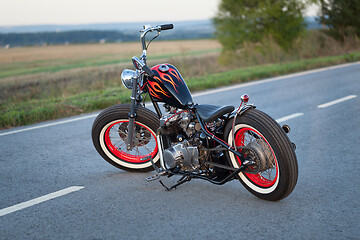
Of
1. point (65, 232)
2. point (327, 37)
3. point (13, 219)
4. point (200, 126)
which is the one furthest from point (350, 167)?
point (327, 37)

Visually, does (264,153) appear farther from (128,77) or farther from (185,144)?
(128,77)

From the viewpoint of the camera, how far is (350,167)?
16.5 ft

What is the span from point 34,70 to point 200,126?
3444 cm

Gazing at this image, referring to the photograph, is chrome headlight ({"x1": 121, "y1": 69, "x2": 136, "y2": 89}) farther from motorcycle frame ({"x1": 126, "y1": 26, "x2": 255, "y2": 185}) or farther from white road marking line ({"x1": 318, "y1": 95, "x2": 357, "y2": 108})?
white road marking line ({"x1": 318, "y1": 95, "x2": 357, "y2": 108})

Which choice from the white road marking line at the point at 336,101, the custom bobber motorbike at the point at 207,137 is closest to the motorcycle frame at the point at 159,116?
the custom bobber motorbike at the point at 207,137

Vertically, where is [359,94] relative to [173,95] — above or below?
below

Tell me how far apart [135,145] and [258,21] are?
2782 cm

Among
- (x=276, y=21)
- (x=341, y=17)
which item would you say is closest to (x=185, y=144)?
(x=341, y=17)

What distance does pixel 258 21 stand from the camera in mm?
31344

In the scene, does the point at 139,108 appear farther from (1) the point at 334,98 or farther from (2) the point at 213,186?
(1) the point at 334,98

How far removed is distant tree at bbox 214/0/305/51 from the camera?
30.1 meters

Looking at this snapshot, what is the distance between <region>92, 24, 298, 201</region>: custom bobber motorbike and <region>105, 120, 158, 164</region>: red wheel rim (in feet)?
0.08

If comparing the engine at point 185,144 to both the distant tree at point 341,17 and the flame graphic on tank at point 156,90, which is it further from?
the distant tree at point 341,17

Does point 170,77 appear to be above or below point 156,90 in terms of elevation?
above
